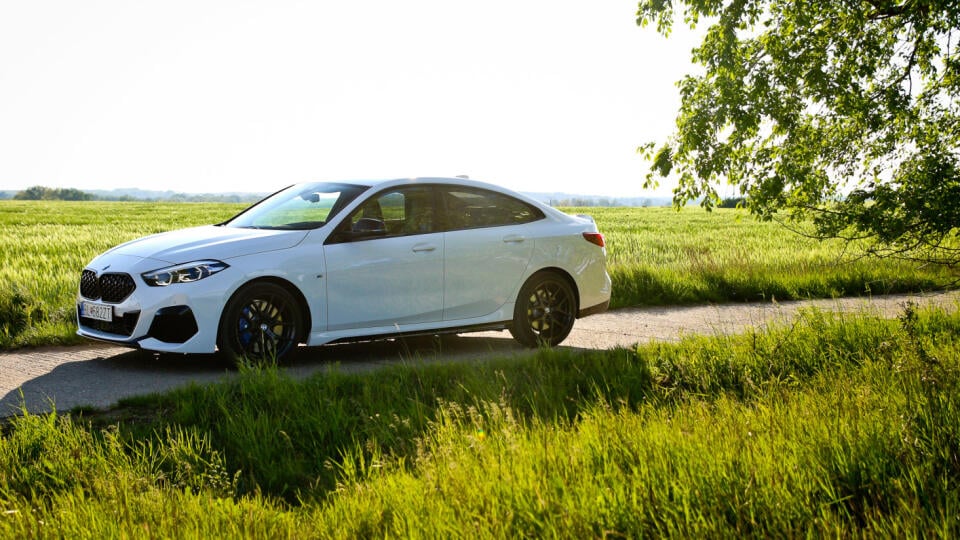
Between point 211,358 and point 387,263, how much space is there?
187cm

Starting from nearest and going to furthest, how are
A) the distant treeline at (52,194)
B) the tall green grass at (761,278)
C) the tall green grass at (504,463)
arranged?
the tall green grass at (504,463), the tall green grass at (761,278), the distant treeline at (52,194)

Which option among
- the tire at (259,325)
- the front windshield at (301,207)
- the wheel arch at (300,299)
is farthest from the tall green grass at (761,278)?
the tire at (259,325)

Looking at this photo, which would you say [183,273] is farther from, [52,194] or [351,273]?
[52,194]

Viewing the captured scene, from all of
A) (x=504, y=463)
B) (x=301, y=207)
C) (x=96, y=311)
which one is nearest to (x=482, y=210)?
(x=301, y=207)

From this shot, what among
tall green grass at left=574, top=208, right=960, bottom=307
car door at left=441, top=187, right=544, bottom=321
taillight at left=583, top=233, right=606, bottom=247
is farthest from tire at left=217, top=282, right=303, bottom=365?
tall green grass at left=574, top=208, right=960, bottom=307

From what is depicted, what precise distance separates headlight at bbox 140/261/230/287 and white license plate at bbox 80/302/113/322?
536 mm

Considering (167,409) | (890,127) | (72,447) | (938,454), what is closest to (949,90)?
(890,127)

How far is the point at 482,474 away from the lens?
4.16 m

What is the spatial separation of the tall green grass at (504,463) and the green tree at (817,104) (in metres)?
7.01

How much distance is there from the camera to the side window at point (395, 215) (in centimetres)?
846

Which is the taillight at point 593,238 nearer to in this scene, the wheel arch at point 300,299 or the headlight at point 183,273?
the wheel arch at point 300,299

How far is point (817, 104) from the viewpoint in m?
13.9

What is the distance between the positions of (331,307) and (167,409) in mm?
2115

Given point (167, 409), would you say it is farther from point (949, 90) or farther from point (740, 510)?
point (949, 90)
